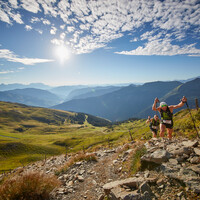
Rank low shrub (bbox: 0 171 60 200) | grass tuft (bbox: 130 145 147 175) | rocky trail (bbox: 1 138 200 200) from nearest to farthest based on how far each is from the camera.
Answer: rocky trail (bbox: 1 138 200 200), low shrub (bbox: 0 171 60 200), grass tuft (bbox: 130 145 147 175)

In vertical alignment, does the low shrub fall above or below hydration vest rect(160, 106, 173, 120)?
below

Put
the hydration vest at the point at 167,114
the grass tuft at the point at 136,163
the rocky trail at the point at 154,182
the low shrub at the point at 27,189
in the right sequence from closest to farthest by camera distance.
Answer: the rocky trail at the point at 154,182
the low shrub at the point at 27,189
the grass tuft at the point at 136,163
the hydration vest at the point at 167,114

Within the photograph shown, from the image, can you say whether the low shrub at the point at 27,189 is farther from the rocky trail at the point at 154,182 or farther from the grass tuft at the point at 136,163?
the grass tuft at the point at 136,163

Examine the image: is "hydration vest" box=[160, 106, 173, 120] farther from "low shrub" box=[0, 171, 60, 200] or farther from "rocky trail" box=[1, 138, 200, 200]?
"low shrub" box=[0, 171, 60, 200]

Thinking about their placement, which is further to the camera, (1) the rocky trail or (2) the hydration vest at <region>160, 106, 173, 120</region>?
(2) the hydration vest at <region>160, 106, 173, 120</region>

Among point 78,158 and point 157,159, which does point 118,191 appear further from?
point 78,158

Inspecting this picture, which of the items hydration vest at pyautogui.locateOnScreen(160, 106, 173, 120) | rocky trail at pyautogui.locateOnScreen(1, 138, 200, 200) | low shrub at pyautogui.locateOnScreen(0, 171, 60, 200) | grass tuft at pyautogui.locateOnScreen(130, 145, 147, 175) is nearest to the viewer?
rocky trail at pyautogui.locateOnScreen(1, 138, 200, 200)

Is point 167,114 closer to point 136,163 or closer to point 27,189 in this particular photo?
point 136,163

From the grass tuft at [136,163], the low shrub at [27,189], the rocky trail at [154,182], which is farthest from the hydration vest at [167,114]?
the low shrub at [27,189]

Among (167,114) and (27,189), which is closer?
(27,189)

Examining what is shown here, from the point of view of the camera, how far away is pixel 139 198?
14.6 feet

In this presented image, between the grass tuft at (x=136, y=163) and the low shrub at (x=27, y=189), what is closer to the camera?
the low shrub at (x=27, y=189)

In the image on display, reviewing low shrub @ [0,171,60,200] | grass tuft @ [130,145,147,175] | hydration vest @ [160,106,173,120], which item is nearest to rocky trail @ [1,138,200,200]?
grass tuft @ [130,145,147,175]

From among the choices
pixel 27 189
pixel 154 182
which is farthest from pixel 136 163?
pixel 27 189
